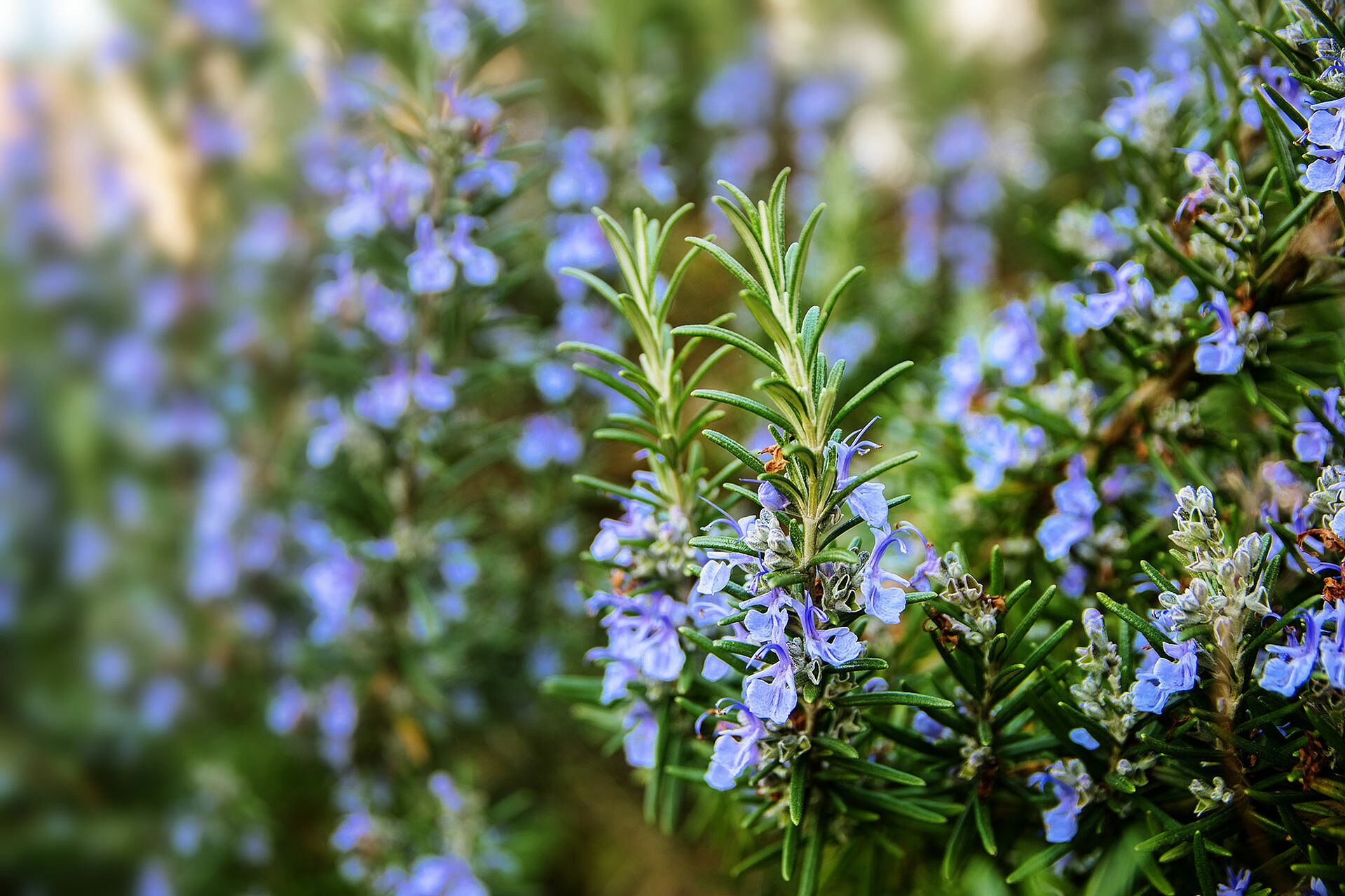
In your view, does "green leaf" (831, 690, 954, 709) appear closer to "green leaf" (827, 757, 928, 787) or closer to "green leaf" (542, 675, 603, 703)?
"green leaf" (827, 757, 928, 787)

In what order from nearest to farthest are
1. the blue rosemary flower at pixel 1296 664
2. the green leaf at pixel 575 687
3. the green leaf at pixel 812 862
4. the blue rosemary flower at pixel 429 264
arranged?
the blue rosemary flower at pixel 1296 664 < the green leaf at pixel 812 862 < the green leaf at pixel 575 687 < the blue rosemary flower at pixel 429 264

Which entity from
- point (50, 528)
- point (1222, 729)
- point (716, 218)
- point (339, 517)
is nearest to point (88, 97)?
point (50, 528)

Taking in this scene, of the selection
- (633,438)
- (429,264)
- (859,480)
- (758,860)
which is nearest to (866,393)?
(859,480)

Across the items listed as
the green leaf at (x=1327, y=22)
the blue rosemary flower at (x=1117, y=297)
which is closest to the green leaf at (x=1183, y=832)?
the blue rosemary flower at (x=1117, y=297)

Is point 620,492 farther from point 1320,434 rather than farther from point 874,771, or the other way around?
point 1320,434

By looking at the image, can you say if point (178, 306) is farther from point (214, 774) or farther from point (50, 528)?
point (214, 774)

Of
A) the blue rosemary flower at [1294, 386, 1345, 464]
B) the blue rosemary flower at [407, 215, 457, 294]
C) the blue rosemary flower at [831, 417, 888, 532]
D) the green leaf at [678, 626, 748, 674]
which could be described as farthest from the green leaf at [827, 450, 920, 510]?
the blue rosemary flower at [407, 215, 457, 294]

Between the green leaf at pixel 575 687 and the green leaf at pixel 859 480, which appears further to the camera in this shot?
the green leaf at pixel 575 687

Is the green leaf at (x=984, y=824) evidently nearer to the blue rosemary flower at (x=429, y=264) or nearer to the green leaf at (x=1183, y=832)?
the green leaf at (x=1183, y=832)
